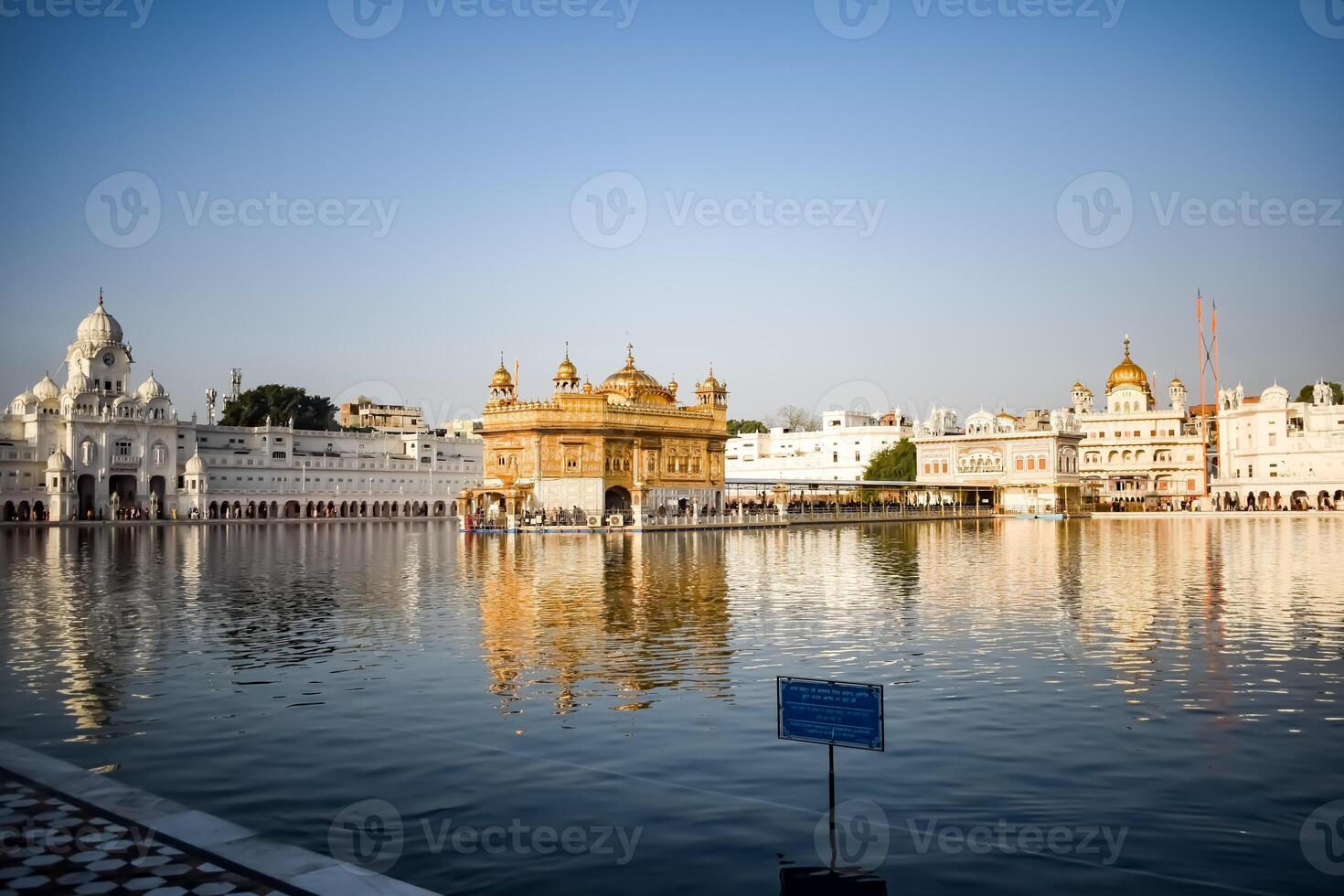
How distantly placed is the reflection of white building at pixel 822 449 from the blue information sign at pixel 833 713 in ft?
376

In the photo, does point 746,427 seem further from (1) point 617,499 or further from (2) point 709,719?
(2) point 709,719

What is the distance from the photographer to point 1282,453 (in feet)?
324

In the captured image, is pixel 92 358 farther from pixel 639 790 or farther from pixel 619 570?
pixel 639 790

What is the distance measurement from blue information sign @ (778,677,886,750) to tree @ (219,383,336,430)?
11268cm

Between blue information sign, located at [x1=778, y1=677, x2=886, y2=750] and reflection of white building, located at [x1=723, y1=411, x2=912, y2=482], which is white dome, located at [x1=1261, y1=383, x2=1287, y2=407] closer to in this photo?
reflection of white building, located at [x1=723, y1=411, x2=912, y2=482]

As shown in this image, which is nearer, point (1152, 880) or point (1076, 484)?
point (1152, 880)

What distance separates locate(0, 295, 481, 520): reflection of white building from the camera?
3425 inches

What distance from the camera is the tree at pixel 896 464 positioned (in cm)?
11100

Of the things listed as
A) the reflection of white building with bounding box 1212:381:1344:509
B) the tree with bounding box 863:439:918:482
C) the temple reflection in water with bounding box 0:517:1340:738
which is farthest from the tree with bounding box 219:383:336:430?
the reflection of white building with bounding box 1212:381:1344:509

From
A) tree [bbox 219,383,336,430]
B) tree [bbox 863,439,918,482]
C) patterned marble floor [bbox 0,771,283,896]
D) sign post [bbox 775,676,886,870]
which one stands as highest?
tree [bbox 219,383,336,430]

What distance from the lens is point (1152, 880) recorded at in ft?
26.4

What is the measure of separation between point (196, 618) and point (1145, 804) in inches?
696

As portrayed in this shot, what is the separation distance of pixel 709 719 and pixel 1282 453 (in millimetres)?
100486

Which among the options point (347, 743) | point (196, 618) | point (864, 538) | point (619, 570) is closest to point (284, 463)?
point (864, 538)
